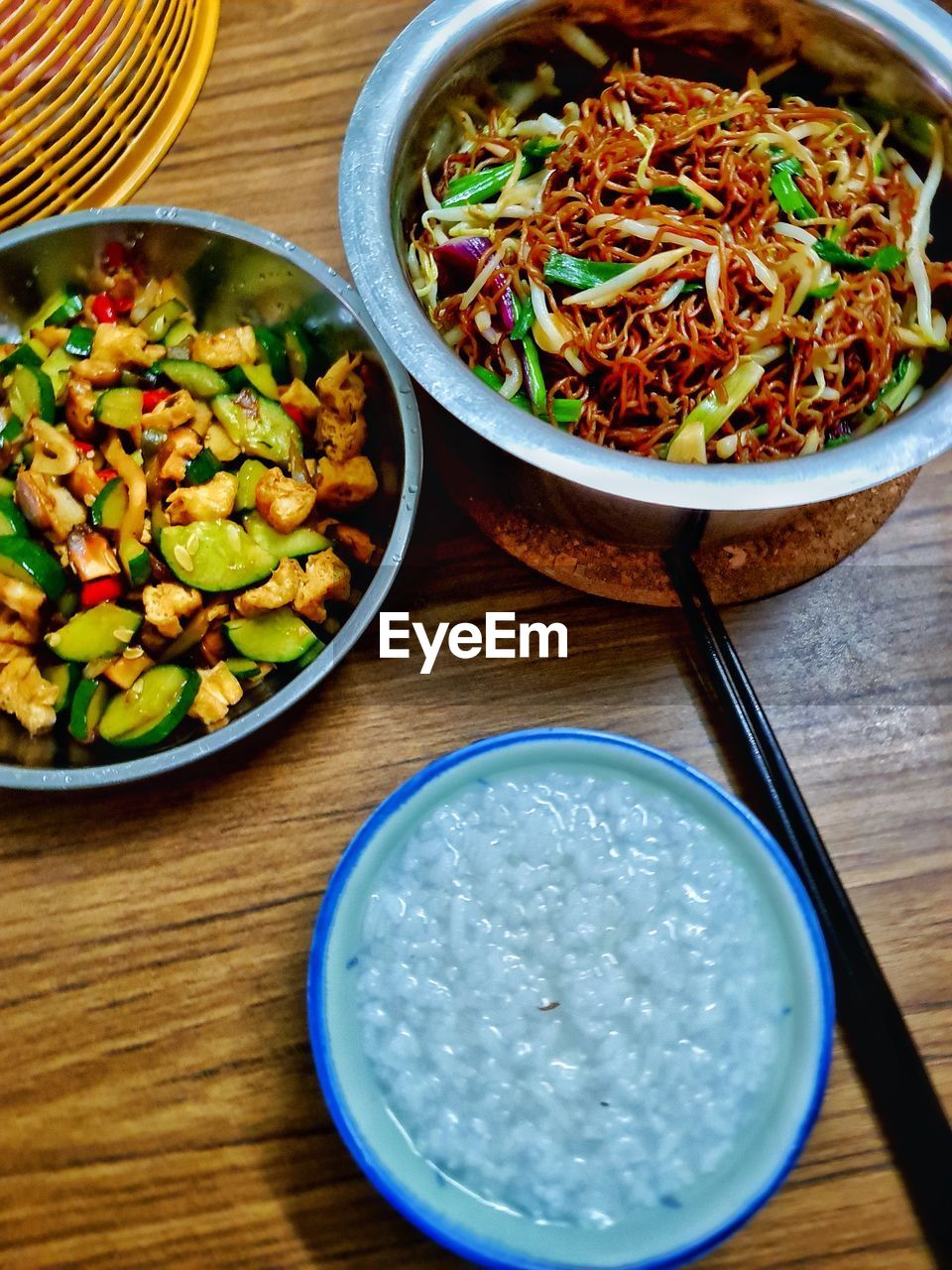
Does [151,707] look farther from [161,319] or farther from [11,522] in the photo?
[161,319]

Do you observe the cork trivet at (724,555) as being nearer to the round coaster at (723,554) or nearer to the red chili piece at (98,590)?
the round coaster at (723,554)

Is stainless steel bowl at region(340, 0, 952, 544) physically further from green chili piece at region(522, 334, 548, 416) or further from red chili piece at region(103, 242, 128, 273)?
red chili piece at region(103, 242, 128, 273)

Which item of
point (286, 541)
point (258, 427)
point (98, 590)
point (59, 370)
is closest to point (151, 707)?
point (98, 590)

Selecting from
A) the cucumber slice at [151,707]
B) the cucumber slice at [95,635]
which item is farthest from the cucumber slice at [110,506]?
the cucumber slice at [151,707]

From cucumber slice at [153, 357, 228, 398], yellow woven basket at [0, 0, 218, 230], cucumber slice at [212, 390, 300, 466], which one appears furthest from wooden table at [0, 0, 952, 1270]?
yellow woven basket at [0, 0, 218, 230]

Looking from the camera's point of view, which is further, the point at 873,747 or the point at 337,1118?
the point at 873,747

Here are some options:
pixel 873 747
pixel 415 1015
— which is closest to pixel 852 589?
pixel 873 747

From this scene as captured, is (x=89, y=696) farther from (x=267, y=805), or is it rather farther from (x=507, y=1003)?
(x=507, y=1003)
